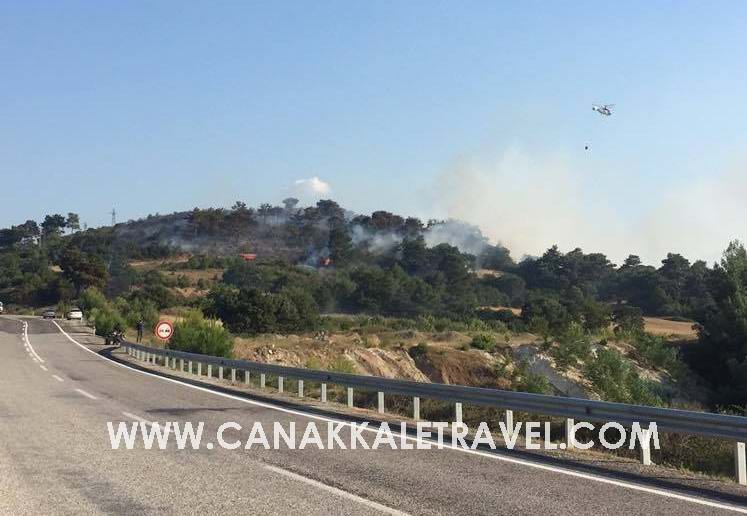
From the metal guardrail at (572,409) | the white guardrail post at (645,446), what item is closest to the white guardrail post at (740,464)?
the metal guardrail at (572,409)

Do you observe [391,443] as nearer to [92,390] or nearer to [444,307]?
[92,390]

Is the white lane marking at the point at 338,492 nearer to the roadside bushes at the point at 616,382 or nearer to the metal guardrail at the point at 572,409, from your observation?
the metal guardrail at the point at 572,409

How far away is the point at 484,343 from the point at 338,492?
5254cm

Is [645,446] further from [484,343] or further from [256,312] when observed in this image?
[256,312]

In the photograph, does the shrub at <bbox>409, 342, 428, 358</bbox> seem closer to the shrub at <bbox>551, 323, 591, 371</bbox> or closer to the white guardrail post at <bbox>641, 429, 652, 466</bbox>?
the shrub at <bbox>551, 323, 591, 371</bbox>

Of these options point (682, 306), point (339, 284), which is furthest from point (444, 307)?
point (682, 306)

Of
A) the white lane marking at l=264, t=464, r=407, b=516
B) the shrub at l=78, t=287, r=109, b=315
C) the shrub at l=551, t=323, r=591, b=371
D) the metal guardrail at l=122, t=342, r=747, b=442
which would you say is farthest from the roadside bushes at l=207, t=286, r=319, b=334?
the white lane marking at l=264, t=464, r=407, b=516

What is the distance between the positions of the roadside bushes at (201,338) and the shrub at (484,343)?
29.3m

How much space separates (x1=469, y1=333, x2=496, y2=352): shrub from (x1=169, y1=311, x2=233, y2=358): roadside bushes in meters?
29.3

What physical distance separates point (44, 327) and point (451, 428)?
192 ft

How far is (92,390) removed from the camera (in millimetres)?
18656

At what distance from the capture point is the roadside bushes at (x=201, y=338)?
3150cm

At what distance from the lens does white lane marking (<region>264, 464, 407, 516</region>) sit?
698cm

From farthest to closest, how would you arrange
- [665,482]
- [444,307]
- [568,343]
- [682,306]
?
1. [682,306]
2. [444,307]
3. [568,343]
4. [665,482]
